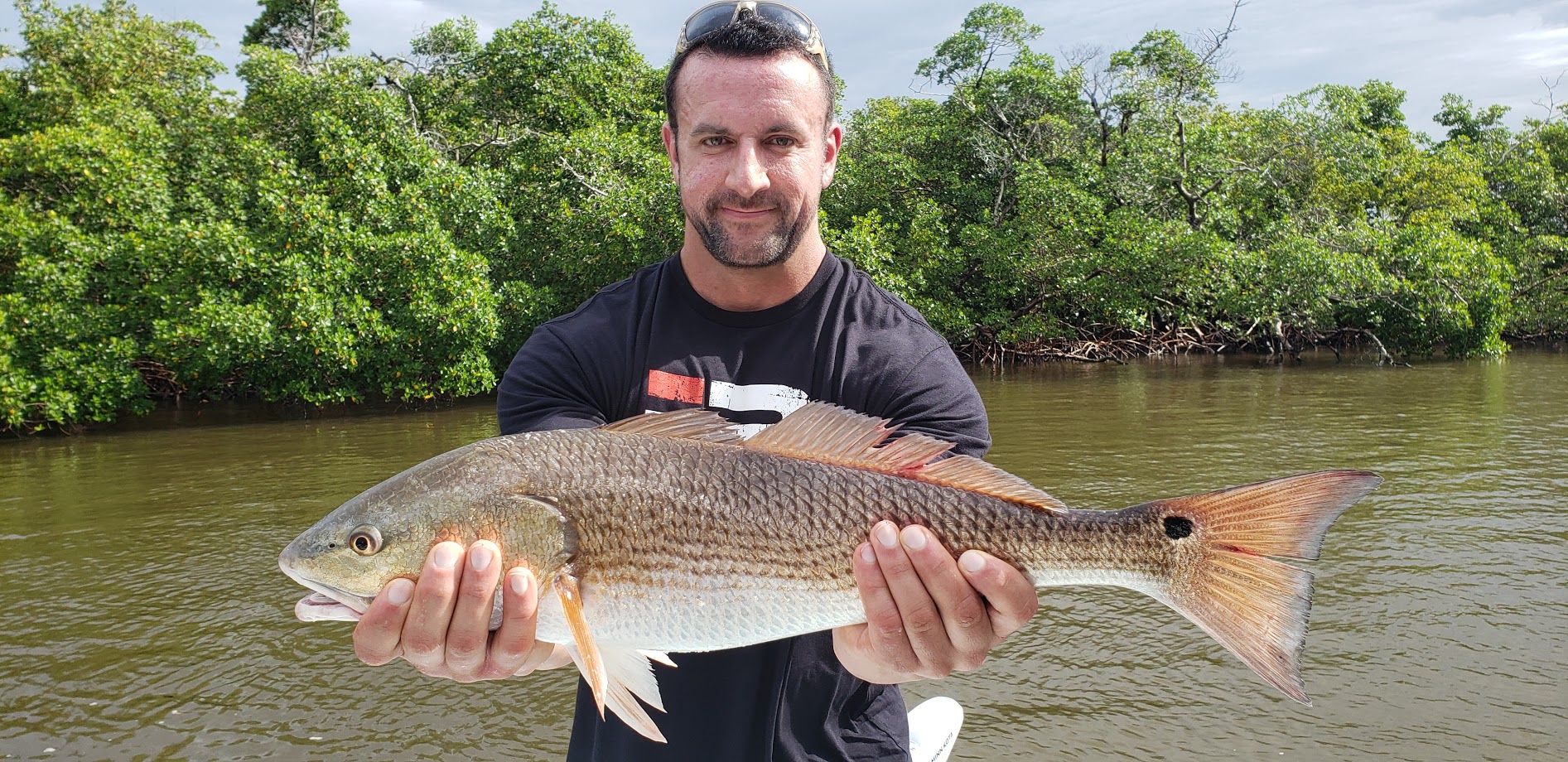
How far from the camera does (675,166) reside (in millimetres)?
2828

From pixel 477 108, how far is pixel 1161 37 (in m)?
19.7

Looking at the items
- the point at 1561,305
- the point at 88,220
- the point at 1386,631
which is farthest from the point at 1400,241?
the point at 88,220

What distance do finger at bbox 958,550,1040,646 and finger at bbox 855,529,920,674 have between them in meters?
0.19

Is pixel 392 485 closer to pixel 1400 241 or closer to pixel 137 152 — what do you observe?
pixel 137 152

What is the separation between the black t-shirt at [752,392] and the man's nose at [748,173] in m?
0.35

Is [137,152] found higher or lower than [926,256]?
higher

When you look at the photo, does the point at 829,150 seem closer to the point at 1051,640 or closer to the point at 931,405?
the point at 931,405

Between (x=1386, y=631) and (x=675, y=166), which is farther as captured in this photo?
(x=1386, y=631)

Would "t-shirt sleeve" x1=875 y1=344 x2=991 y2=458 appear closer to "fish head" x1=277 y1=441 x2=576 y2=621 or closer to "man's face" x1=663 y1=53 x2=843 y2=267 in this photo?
"man's face" x1=663 y1=53 x2=843 y2=267

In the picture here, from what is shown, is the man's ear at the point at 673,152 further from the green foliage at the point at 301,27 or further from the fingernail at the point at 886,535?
the green foliage at the point at 301,27

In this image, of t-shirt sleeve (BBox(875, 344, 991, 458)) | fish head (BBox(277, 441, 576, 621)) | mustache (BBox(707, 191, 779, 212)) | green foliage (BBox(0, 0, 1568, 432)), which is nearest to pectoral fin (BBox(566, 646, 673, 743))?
fish head (BBox(277, 441, 576, 621))

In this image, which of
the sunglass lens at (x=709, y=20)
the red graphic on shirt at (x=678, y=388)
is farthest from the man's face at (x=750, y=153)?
the red graphic on shirt at (x=678, y=388)

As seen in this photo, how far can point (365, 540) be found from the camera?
86.5 inches

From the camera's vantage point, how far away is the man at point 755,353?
8.29 ft
